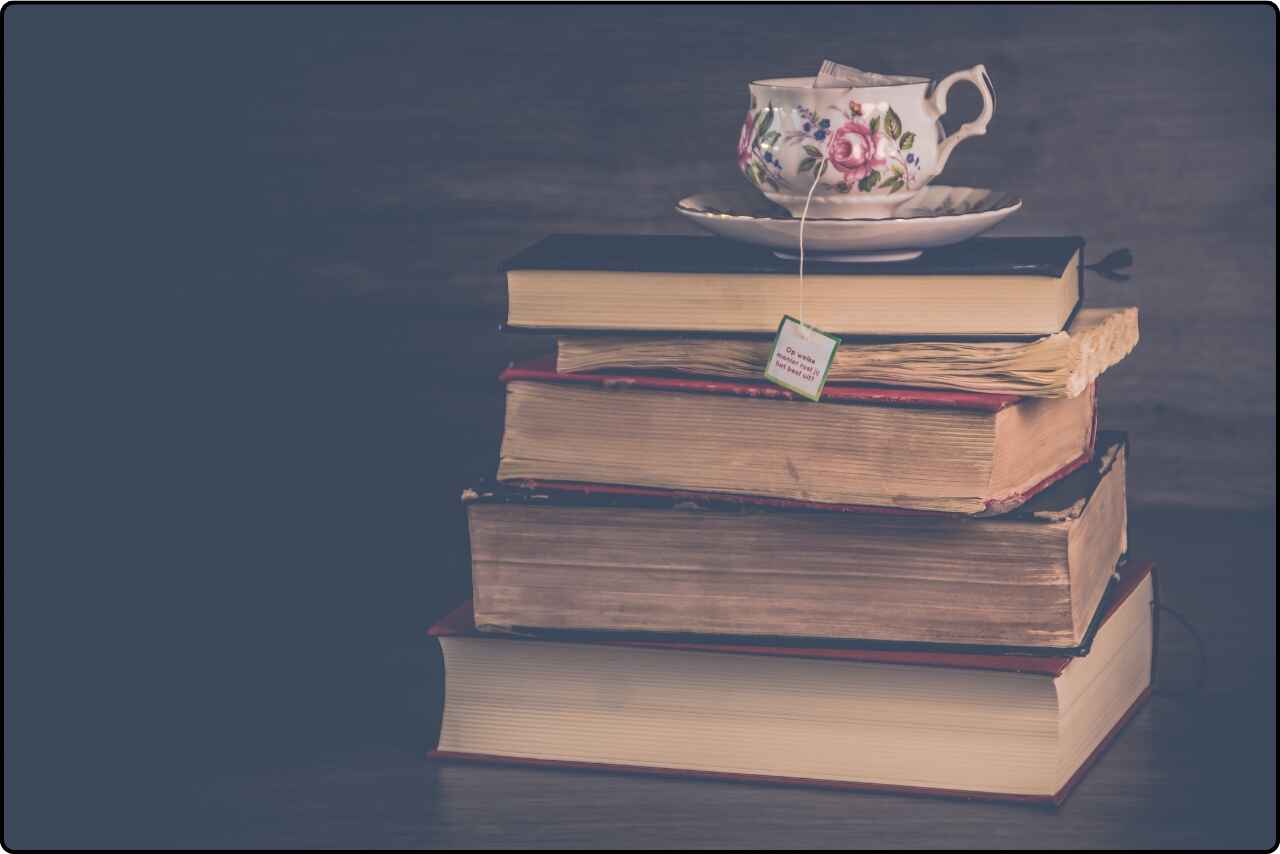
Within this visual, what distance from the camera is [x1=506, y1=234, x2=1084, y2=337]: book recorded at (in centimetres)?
110

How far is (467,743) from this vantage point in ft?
3.84

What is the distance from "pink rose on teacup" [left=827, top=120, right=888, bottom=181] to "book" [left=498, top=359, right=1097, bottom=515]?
122 mm

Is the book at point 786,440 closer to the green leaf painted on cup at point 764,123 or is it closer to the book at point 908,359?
the book at point 908,359

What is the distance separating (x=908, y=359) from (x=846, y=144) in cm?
13

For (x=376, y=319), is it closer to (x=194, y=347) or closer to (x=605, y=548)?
(x=194, y=347)

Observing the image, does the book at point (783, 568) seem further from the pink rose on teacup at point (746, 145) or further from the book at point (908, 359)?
the pink rose on teacup at point (746, 145)

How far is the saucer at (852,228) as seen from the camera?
3.68 ft

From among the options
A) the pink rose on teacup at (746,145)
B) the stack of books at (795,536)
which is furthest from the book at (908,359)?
the pink rose on teacup at (746,145)

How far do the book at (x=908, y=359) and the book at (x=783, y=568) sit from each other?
0.07 meters

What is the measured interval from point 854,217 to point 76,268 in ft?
2.43

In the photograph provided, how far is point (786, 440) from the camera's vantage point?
1.12 meters

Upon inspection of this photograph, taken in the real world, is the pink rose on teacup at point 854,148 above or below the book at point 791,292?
above

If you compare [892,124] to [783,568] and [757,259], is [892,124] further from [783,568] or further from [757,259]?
[783,568]

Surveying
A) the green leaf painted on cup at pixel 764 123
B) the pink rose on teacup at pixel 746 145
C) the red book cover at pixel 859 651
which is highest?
the green leaf painted on cup at pixel 764 123
